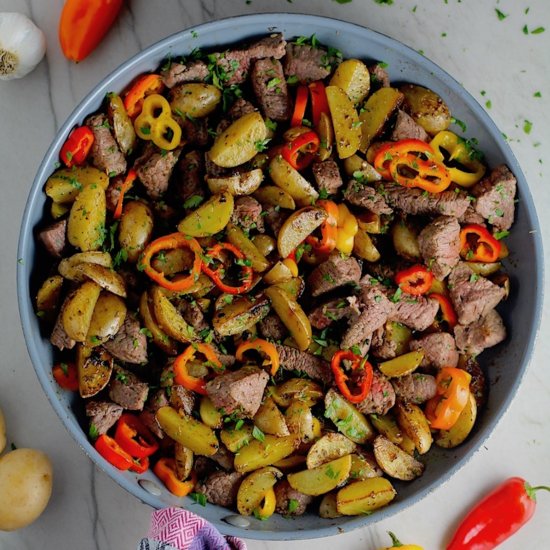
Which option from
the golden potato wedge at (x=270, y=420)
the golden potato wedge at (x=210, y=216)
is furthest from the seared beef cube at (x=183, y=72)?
the golden potato wedge at (x=270, y=420)

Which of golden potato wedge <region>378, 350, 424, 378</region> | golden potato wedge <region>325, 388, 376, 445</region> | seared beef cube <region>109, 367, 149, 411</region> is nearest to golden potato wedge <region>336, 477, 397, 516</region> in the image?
golden potato wedge <region>325, 388, 376, 445</region>

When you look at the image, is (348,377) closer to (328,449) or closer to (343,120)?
(328,449)

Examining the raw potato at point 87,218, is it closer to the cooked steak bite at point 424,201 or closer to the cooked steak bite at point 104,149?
the cooked steak bite at point 104,149

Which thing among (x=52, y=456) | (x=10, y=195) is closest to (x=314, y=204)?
(x=10, y=195)

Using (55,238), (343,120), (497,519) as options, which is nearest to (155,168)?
(55,238)

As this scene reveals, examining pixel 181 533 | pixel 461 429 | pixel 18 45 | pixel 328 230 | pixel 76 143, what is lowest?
pixel 461 429
